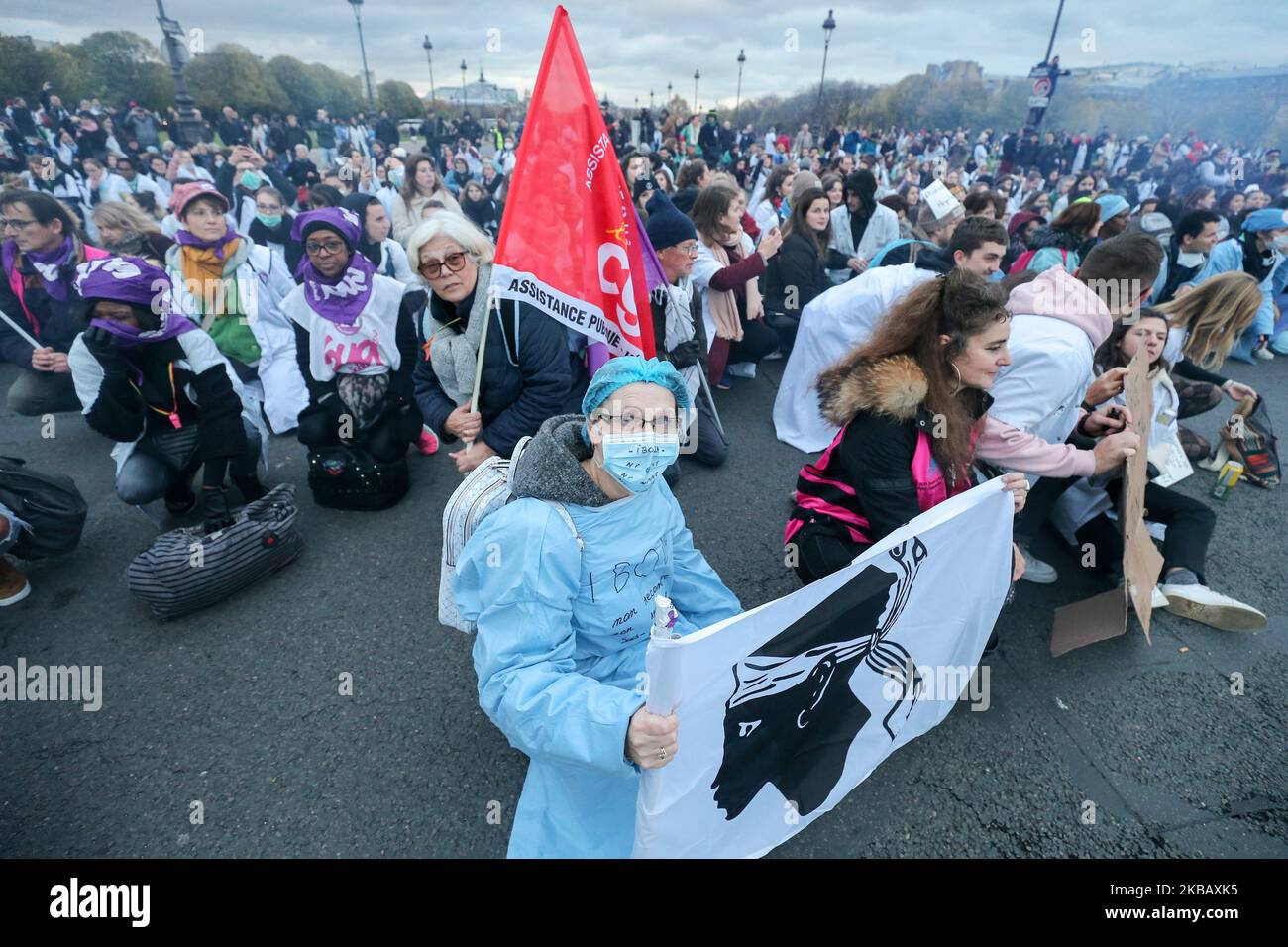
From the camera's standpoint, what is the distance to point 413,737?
2.84m

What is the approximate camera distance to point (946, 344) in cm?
260

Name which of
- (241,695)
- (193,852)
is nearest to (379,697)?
(241,695)

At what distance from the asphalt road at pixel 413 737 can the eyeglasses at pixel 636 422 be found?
1684 millimetres

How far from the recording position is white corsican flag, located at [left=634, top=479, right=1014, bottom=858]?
1.74m

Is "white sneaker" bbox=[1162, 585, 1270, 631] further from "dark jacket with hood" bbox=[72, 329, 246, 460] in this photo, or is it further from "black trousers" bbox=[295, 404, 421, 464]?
"dark jacket with hood" bbox=[72, 329, 246, 460]

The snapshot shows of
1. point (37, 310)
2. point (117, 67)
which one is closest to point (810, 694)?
point (37, 310)

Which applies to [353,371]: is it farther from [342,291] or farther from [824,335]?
[824,335]

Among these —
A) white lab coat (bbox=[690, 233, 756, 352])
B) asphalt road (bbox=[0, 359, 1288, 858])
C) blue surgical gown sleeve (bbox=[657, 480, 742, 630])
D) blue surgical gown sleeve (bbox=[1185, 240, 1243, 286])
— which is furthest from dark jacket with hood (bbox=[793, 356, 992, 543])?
blue surgical gown sleeve (bbox=[1185, 240, 1243, 286])

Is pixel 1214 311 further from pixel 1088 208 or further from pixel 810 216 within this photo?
pixel 810 216

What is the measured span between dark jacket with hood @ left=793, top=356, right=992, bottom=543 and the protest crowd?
0.01 m

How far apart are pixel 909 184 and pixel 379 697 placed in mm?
10959

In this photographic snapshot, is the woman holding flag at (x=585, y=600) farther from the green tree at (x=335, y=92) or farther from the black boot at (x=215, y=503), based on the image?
the green tree at (x=335, y=92)

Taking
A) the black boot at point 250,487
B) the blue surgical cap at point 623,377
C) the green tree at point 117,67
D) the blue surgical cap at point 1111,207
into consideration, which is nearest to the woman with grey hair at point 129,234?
the black boot at point 250,487

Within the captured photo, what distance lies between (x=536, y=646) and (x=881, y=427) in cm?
165
